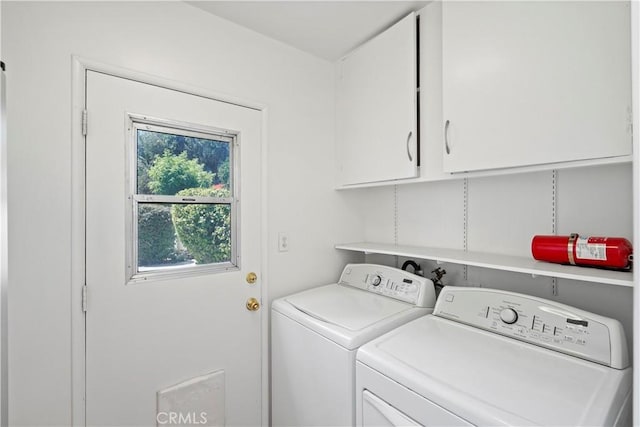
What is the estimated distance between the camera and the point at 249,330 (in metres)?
1.73

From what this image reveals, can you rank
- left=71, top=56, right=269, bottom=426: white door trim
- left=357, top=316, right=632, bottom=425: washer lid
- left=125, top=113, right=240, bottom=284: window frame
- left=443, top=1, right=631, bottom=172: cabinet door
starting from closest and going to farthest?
1. left=357, top=316, right=632, bottom=425: washer lid
2. left=443, top=1, right=631, bottom=172: cabinet door
3. left=71, top=56, right=269, bottom=426: white door trim
4. left=125, top=113, right=240, bottom=284: window frame

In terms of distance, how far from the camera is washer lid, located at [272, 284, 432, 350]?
129 cm

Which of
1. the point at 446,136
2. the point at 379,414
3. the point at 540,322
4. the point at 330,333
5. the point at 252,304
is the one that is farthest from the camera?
the point at 252,304

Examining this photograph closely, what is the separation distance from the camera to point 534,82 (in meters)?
1.14

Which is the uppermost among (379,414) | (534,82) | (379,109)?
(379,109)

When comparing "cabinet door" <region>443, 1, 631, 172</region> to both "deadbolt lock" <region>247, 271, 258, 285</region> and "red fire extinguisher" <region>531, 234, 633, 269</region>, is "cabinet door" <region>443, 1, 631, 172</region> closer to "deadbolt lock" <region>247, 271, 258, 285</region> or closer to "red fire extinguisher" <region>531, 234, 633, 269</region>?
"red fire extinguisher" <region>531, 234, 633, 269</region>

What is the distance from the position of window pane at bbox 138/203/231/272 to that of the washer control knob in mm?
1371

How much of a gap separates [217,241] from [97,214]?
55 centimetres

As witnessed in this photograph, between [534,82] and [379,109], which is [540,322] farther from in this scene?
[379,109]

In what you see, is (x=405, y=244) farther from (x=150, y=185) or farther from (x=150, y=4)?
(x=150, y=4)

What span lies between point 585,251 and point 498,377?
0.63 metres

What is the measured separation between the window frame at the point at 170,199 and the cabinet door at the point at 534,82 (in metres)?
1.13

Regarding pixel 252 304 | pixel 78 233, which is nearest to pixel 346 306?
pixel 252 304

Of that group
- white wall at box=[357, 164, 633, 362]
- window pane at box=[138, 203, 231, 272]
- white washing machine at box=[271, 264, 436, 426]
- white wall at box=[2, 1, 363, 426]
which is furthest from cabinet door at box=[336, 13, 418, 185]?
window pane at box=[138, 203, 231, 272]
